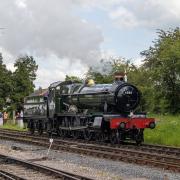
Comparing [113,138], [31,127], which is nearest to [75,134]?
[113,138]

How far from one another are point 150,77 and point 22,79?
33903 mm

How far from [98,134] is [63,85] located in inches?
229

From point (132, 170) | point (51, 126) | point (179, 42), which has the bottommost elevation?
point (132, 170)

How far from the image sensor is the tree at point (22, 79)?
7331 centimetres

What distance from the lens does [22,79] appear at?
7600 centimetres

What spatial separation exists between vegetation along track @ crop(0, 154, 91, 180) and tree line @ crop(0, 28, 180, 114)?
698 inches

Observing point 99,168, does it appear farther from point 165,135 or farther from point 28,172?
point 165,135

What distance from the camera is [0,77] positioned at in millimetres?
74750

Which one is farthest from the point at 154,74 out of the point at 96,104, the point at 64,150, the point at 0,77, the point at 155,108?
the point at 0,77

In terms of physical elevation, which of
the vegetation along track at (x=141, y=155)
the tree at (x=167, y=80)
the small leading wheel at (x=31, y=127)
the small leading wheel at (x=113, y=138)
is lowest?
the vegetation along track at (x=141, y=155)

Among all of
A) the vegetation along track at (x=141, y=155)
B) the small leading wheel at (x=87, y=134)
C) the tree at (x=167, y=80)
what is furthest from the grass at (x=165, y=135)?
the tree at (x=167, y=80)

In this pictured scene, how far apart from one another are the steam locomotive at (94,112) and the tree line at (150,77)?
6.26 m

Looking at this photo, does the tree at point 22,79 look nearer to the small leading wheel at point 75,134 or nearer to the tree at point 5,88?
the tree at point 5,88

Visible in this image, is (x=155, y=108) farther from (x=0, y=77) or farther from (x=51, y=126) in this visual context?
(x=0, y=77)
